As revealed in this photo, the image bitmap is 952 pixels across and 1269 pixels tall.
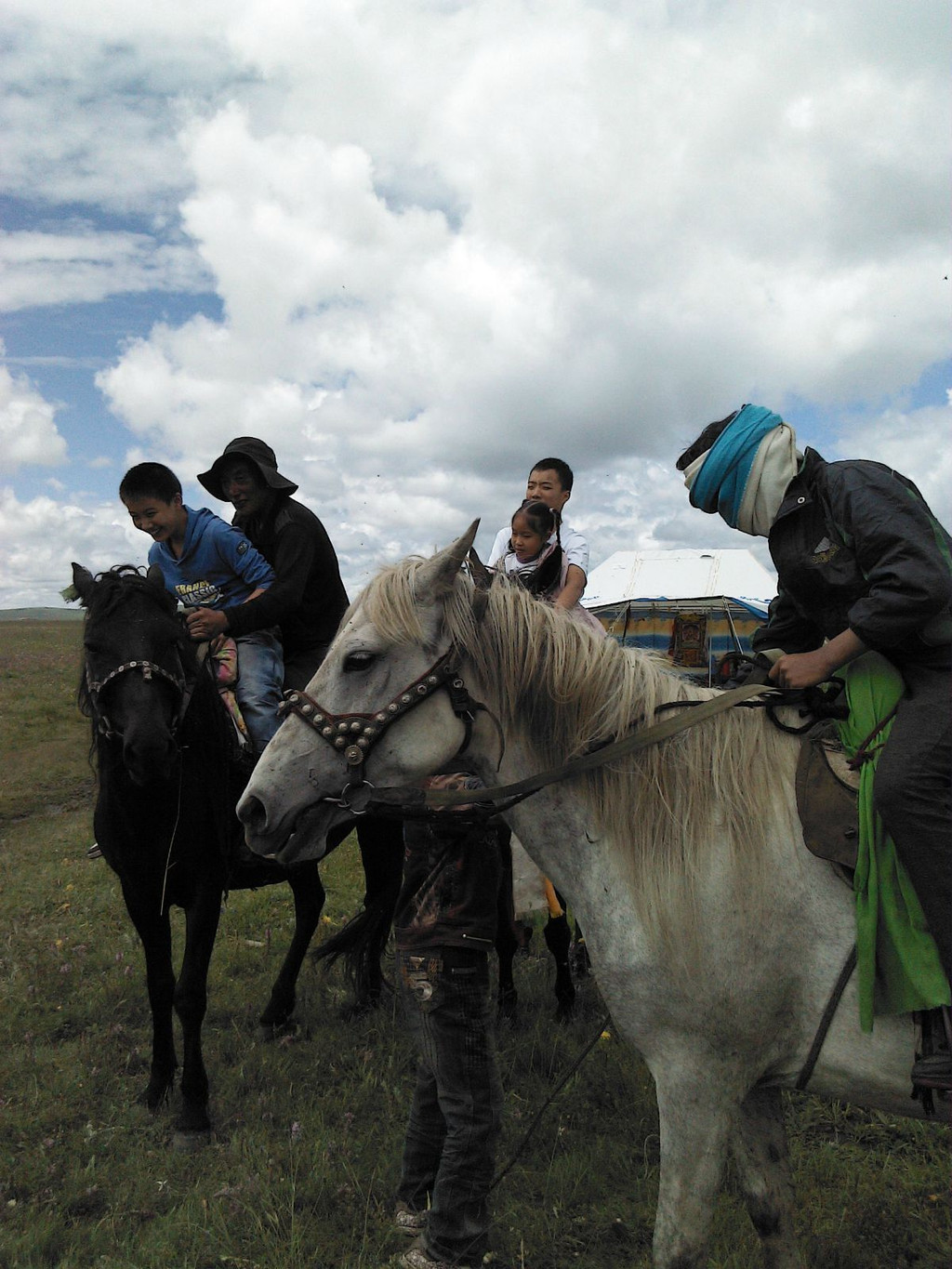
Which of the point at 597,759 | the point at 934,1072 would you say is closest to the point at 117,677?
the point at 597,759

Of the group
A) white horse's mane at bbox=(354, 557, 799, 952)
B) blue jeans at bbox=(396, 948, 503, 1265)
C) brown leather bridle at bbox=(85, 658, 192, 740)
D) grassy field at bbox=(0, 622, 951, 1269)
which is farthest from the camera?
brown leather bridle at bbox=(85, 658, 192, 740)

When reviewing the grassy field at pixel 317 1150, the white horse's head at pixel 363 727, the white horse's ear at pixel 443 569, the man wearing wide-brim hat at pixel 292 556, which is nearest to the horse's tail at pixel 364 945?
the man wearing wide-brim hat at pixel 292 556

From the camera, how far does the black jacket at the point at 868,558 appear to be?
2232mm

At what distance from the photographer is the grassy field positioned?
10.8 feet

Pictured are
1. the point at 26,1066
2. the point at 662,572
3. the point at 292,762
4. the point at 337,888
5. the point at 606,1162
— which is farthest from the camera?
the point at 662,572

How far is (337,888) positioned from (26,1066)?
3.71 m

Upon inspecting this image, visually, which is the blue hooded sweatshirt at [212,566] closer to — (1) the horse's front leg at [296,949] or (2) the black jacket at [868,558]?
(1) the horse's front leg at [296,949]

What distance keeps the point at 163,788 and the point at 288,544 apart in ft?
5.14

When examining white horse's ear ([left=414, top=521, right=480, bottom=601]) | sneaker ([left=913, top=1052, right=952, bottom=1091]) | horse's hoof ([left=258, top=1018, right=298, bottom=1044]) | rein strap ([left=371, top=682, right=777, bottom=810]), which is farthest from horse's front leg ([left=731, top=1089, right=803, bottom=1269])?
horse's hoof ([left=258, top=1018, right=298, bottom=1044])

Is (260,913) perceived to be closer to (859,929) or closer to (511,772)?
(511,772)

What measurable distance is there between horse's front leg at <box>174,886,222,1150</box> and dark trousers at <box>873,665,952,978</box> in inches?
140

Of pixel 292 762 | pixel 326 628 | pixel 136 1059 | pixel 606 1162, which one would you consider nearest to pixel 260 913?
pixel 136 1059

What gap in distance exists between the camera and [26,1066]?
15.4 feet

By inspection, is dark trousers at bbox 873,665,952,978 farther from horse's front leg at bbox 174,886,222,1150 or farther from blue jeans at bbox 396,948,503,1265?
horse's front leg at bbox 174,886,222,1150
